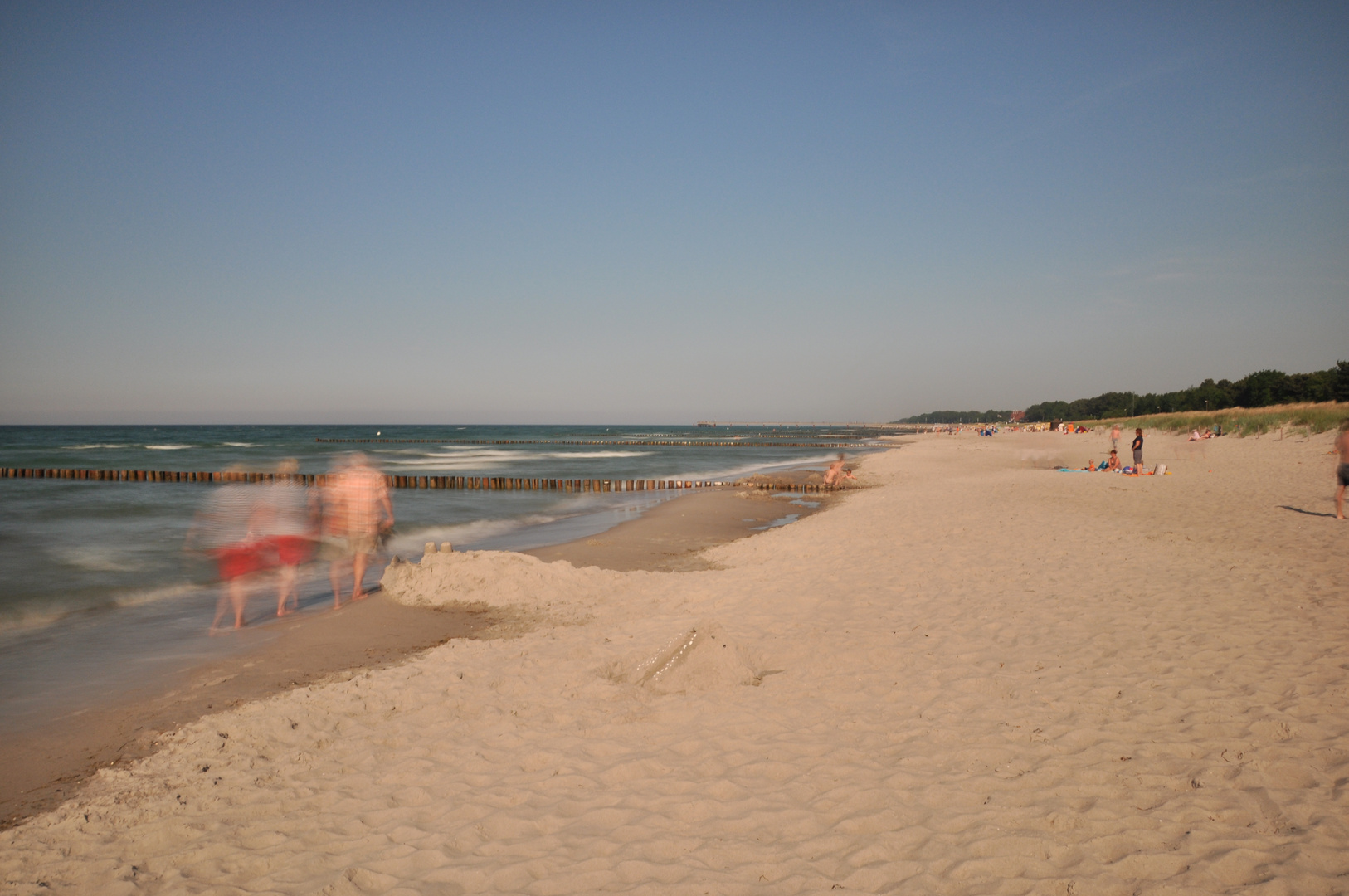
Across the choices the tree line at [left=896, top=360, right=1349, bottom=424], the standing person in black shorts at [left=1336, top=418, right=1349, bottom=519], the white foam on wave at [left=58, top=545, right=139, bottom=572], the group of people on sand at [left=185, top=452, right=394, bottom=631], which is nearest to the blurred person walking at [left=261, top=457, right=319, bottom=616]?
the group of people on sand at [left=185, top=452, right=394, bottom=631]

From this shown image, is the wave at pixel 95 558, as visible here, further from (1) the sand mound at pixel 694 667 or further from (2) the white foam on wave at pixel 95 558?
(1) the sand mound at pixel 694 667

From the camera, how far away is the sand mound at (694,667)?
582 centimetres

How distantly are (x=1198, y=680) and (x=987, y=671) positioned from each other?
1.57 meters

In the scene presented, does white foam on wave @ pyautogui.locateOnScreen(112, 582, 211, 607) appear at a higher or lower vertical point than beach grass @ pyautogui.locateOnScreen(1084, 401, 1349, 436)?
lower

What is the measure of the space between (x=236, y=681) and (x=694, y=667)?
4.85 metres

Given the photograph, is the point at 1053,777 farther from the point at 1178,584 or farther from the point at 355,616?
the point at 355,616

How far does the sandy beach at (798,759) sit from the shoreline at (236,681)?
1.32 ft

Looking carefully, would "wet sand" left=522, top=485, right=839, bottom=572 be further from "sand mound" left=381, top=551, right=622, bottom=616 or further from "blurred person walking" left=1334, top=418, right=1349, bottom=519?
"blurred person walking" left=1334, top=418, right=1349, bottom=519

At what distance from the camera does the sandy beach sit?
3455mm

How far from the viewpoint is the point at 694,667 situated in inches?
233

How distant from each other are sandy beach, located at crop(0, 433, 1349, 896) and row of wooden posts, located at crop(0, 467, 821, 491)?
19360mm

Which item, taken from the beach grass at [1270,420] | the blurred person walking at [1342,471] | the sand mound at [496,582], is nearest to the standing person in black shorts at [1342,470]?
the blurred person walking at [1342,471]

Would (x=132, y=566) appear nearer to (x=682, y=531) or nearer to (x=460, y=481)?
(x=682, y=531)

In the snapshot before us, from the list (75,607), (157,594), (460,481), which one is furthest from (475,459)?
(75,607)
